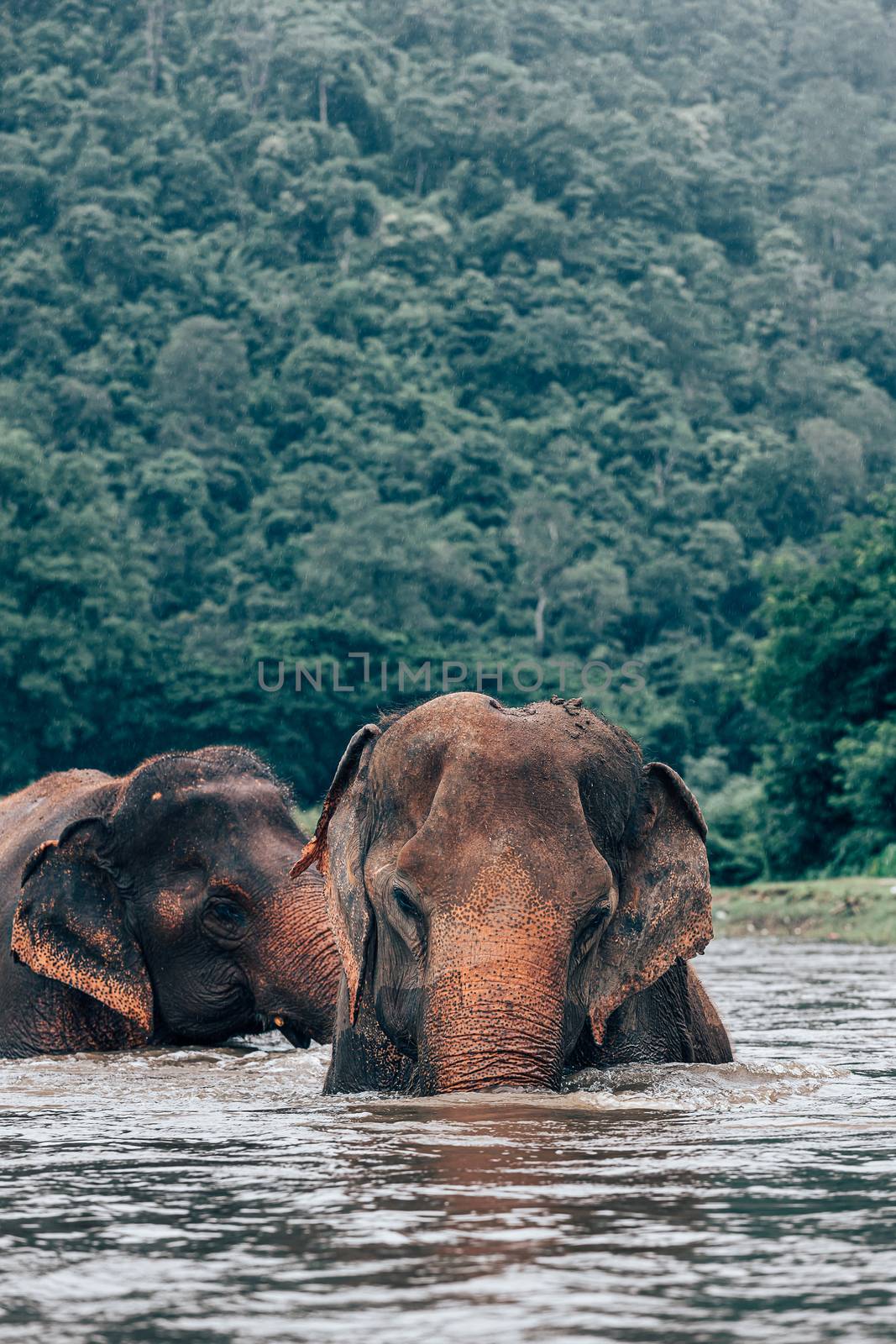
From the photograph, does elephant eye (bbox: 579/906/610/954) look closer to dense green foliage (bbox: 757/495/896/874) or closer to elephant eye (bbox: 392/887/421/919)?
elephant eye (bbox: 392/887/421/919)

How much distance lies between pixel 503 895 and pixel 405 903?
0.32 meters

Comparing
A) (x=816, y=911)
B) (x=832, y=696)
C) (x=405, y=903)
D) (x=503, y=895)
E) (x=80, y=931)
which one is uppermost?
(x=503, y=895)

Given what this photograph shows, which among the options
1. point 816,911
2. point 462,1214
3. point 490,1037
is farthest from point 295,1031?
point 816,911

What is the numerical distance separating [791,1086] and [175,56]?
130m

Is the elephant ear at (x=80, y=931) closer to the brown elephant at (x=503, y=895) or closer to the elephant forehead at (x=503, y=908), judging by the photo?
the brown elephant at (x=503, y=895)

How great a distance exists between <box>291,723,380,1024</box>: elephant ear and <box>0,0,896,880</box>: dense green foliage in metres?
42.5

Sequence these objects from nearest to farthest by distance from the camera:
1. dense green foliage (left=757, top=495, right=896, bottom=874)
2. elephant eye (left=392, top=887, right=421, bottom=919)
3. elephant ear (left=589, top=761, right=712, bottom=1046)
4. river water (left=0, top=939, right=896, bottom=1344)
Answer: river water (left=0, top=939, right=896, bottom=1344) → elephant eye (left=392, top=887, right=421, bottom=919) → elephant ear (left=589, top=761, right=712, bottom=1046) → dense green foliage (left=757, top=495, right=896, bottom=874)

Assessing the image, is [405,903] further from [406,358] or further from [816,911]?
[406,358]

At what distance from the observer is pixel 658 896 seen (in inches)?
279

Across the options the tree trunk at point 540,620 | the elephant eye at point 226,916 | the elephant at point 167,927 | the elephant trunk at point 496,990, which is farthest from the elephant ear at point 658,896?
the tree trunk at point 540,620

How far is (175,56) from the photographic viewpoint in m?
131

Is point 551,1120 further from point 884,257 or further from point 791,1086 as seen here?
point 884,257

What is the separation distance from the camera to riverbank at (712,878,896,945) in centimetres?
2628

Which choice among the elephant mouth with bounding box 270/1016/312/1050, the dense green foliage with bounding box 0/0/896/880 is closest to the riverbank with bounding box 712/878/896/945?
the elephant mouth with bounding box 270/1016/312/1050
